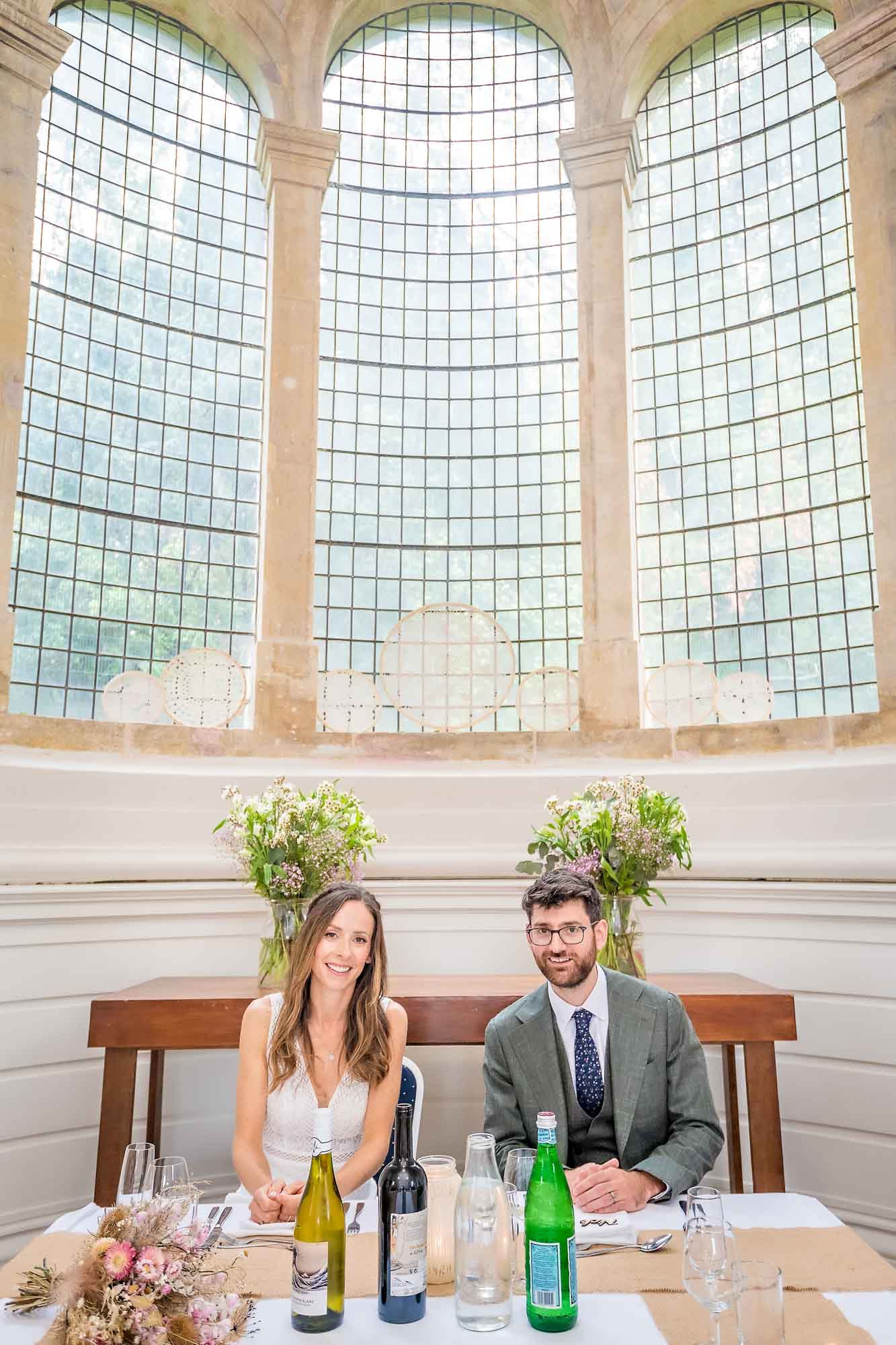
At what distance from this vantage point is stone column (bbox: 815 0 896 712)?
4754 mm

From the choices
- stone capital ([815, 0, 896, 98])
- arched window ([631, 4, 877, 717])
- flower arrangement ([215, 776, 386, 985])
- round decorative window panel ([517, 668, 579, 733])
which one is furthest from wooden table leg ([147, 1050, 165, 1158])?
stone capital ([815, 0, 896, 98])

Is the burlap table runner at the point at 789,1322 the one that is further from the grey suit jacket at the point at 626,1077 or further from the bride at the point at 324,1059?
the bride at the point at 324,1059

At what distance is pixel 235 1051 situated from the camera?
4.20m

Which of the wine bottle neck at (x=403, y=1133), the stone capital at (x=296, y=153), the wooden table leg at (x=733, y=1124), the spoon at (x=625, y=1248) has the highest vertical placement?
the stone capital at (x=296, y=153)

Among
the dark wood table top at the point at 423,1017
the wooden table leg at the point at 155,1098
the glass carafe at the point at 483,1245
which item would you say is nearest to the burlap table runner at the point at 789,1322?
the glass carafe at the point at 483,1245

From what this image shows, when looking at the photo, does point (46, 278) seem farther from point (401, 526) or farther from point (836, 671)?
point (836, 671)

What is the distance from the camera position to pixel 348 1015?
8.56 ft

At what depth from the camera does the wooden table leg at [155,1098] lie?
3.72 metres

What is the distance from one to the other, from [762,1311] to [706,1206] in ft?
0.63

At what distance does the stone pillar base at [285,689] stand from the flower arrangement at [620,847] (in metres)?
1.95

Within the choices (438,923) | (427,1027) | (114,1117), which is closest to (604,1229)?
(427,1027)

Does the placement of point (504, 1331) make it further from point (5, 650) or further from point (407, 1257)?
point (5, 650)

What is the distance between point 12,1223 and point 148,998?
3.93 ft

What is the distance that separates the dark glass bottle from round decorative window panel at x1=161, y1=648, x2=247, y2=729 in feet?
12.1
